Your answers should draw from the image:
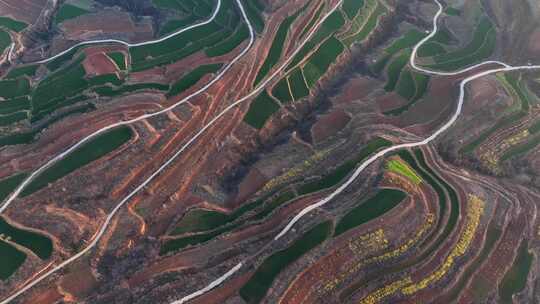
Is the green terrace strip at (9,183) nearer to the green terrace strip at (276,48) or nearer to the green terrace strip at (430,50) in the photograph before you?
the green terrace strip at (276,48)

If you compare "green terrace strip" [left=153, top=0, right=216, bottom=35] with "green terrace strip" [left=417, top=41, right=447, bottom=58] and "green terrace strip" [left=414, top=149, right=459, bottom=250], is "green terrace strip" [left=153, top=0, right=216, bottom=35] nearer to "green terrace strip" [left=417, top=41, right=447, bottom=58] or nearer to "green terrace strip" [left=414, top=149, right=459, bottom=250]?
"green terrace strip" [left=417, top=41, right=447, bottom=58]

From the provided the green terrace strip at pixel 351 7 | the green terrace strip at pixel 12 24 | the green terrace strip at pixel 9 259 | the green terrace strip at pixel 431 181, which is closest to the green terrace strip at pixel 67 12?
the green terrace strip at pixel 12 24

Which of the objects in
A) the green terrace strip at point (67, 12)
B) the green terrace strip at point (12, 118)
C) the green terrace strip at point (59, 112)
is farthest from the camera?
the green terrace strip at point (67, 12)

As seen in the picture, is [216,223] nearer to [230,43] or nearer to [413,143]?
[413,143]

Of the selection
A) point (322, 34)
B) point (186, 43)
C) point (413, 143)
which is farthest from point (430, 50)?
point (186, 43)

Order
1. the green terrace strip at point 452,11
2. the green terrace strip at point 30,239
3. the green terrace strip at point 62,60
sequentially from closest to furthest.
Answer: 1. the green terrace strip at point 30,239
2. the green terrace strip at point 62,60
3. the green terrace strip at point 452,11

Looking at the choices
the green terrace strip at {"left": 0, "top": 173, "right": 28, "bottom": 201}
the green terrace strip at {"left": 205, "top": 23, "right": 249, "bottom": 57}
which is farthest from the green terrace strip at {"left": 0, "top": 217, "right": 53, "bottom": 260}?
the green terrace strip at {"left": 205, "top": 23, "right": 249, "bottom": 57}
